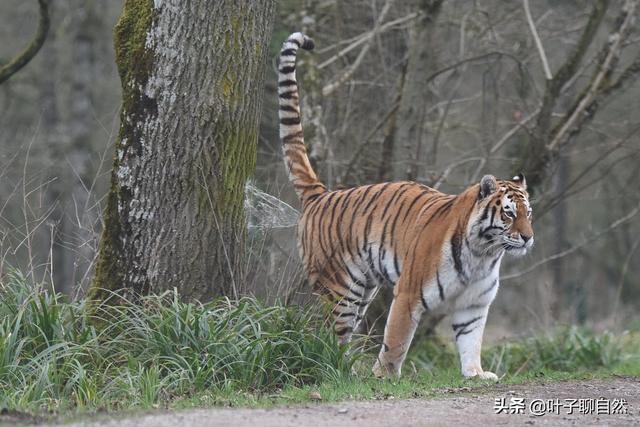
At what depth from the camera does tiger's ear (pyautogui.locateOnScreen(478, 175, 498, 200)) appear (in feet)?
28.1

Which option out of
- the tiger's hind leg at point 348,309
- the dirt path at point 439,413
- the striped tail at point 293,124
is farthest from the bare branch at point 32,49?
the dirt path at point 439,413

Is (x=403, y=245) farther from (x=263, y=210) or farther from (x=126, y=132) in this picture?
(x=126, y=132)

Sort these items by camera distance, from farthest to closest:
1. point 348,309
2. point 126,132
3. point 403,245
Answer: point 348,309
point 403,245
point 126,132

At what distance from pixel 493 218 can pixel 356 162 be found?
4477 millimetres

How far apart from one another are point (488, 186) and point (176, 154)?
2.67 m

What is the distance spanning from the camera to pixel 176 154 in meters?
7.97

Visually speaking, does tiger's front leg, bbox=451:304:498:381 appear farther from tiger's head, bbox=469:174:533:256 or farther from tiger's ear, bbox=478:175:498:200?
tiger's ear, bbox=478:175:498:200

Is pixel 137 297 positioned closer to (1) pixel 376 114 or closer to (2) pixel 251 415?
(2) pixel 251 415

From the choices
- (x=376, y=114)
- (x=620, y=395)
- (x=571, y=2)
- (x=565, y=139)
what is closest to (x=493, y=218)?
(x=620, y=395)

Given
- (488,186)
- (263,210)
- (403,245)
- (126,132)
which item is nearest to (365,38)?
(403,245)

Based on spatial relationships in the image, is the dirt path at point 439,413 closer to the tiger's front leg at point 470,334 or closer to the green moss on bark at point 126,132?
the tiger's front leg at point 470,334

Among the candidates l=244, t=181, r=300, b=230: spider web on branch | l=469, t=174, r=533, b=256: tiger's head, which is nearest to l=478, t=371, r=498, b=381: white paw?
l=469, t=174, r=533, b=256: tiger's head

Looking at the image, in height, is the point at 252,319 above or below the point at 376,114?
below

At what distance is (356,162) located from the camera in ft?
42.2
